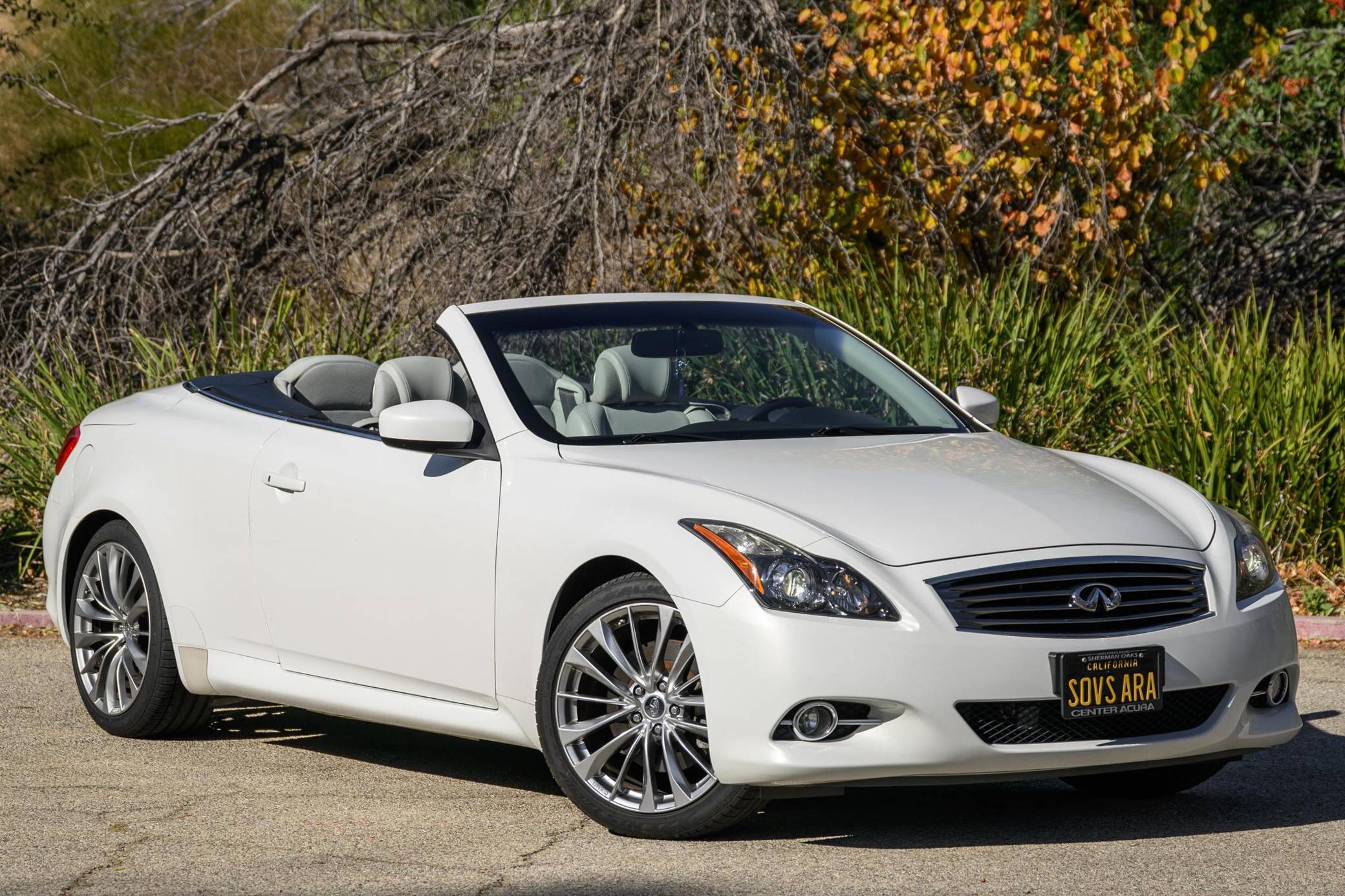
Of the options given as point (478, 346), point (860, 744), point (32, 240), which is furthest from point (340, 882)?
point (32, 240)

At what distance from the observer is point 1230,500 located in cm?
1067

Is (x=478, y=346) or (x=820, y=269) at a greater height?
(x=478, y=346)

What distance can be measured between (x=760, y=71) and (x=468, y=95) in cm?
211

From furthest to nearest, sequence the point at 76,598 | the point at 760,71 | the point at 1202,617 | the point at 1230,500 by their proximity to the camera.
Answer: the point at 760,71
the point at 1230,500
the point at 76,598
the point at 1202,617

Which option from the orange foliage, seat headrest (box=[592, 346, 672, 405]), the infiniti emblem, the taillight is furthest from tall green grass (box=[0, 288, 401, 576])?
the infiniti emblem

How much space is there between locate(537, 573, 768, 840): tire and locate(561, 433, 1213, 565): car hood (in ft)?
1.48

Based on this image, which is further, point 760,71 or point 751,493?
point 760,71

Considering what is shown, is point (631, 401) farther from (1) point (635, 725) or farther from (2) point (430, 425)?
(1) point (635, 725)

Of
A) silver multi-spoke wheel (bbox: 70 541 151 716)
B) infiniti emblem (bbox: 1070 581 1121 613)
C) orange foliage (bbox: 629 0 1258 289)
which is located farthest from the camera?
orange foliage (bbox: 629 0 1258 289)

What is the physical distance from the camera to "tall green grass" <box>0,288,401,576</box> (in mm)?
11867

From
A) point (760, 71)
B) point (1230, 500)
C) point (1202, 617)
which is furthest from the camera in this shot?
point (760, 71)

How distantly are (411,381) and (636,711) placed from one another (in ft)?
6.47

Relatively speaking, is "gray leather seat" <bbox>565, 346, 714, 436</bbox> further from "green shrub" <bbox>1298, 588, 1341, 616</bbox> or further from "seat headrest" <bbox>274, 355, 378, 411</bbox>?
"green shrub" <bbox>1298, 588, 1341, 616</bbox>

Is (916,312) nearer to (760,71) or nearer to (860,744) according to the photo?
(760,71)
